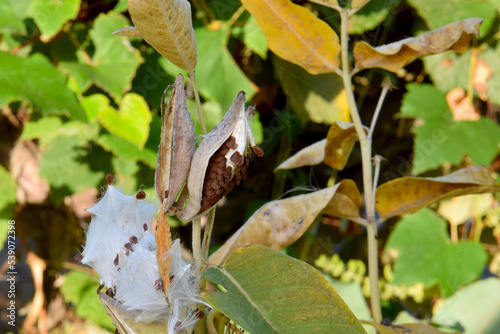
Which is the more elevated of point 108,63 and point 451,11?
point 451,11

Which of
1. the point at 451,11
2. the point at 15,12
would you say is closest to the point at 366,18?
the point at 451,11

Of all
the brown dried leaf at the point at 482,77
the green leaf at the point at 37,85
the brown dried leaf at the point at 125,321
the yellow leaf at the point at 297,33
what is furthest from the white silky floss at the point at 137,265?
the brown dried leaf at the point at 482,77

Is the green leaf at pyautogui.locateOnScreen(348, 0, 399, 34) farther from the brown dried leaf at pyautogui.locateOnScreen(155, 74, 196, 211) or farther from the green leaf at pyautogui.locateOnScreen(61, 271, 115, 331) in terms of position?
the green leaf at pyautogui.locateOnScreen(61, 271, 115, 331)

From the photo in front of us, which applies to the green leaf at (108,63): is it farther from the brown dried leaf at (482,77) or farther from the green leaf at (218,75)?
the brown dried leaf at (482,77)

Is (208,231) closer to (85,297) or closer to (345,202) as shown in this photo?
(345,202)

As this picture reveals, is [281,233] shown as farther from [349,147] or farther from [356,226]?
[356,226]

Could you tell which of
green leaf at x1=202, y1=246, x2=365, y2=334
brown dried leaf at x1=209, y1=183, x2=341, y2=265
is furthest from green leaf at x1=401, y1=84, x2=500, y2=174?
green leaf at x1=202, y1=246, x2=365, y2=334
